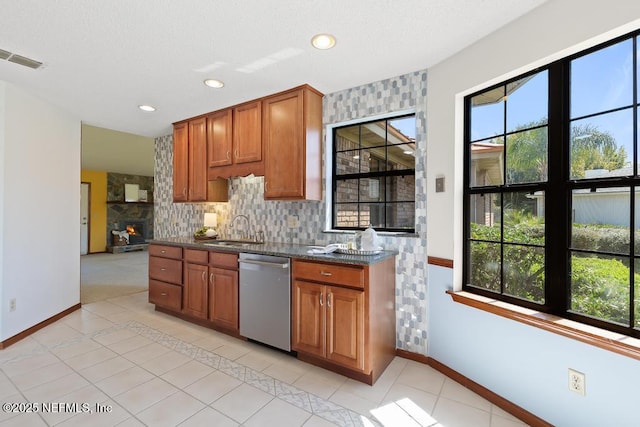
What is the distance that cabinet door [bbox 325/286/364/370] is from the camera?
207 cm

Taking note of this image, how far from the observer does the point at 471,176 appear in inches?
86.4

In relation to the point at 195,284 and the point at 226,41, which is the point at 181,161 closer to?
the point at 195,284

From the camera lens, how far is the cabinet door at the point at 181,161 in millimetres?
3699

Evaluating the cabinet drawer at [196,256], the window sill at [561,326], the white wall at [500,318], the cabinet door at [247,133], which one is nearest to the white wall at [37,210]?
the cabinet drawer at [196,256]

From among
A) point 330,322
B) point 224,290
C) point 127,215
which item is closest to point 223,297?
point 224,290

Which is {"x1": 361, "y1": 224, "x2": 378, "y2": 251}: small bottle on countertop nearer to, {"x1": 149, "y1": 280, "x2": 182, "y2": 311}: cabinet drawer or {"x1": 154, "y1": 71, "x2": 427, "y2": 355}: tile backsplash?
{"x1": 154, "y1": 71, "x2": 427, "y2": 355}: tile backsplash

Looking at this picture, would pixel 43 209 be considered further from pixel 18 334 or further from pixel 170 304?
pixel 170 304

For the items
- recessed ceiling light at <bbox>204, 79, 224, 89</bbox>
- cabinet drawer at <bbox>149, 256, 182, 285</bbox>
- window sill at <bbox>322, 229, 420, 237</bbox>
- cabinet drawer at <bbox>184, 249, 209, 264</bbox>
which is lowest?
cabinet drawer at <bbox>149, 256, 182, 285</bbox>

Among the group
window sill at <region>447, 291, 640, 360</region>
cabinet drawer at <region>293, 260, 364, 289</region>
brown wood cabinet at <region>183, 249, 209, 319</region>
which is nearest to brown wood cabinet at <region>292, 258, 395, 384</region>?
cabinet drawer at <region>293, 260, 364, 289</region>

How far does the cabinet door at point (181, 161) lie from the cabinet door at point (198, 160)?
2.9 inches

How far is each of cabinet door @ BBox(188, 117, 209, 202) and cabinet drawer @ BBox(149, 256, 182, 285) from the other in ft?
2.64

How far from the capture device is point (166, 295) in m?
3.36

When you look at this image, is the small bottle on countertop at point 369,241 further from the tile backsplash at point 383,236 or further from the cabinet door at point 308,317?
the cabinet door at point 308,317

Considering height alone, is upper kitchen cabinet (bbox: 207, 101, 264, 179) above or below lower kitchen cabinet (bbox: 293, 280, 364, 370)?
above
